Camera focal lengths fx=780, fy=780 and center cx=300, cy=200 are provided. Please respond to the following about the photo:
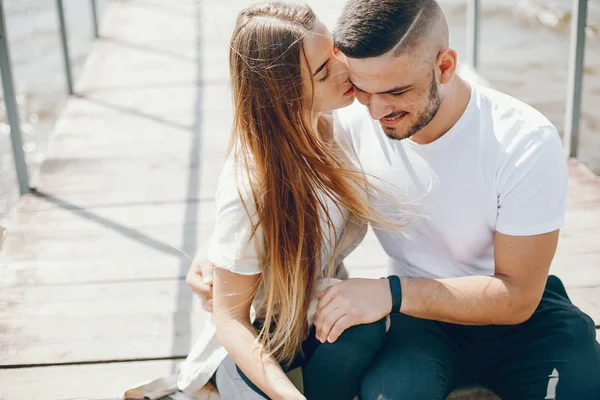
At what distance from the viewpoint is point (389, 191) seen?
1808mm

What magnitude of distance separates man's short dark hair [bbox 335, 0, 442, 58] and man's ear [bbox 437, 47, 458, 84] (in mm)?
67

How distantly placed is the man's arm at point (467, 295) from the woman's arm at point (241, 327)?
0.45ft

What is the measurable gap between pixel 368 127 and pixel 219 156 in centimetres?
147

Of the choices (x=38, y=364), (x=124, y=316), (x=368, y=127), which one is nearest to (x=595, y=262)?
(x=368, y=127)

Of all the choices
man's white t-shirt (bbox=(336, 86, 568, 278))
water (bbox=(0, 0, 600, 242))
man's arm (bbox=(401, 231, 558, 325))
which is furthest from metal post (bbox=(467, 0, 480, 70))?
man's arm (bbox=(401, 231, 558, 325))

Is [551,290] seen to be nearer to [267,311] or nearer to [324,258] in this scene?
[324,258]

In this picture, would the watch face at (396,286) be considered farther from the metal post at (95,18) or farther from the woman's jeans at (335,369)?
the metal post at (95,18)

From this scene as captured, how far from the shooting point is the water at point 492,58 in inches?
177

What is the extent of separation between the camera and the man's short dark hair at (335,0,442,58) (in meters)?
1.58

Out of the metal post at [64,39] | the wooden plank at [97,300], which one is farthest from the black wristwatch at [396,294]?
the metal post at [64,39]

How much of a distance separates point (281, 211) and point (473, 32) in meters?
2.53

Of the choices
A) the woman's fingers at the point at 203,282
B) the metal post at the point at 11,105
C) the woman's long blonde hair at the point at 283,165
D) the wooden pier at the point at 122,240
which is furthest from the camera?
the metal post at the point at 11,105

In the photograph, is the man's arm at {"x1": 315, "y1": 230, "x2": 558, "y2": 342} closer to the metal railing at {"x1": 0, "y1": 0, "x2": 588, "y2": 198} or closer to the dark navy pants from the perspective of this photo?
the dark navy pants

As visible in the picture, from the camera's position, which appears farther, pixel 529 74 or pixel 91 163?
pixel 529 74
